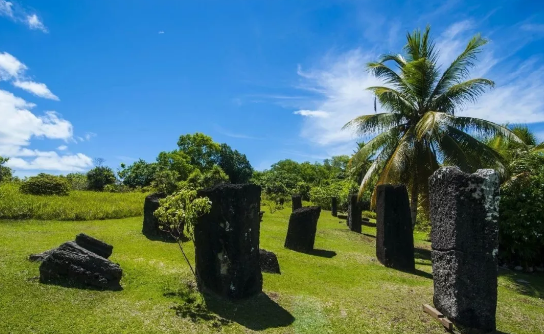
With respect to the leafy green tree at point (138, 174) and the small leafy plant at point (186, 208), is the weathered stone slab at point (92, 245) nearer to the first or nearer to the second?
the small leafy plant at point (186, 208)

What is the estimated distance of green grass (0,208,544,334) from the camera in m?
6.98

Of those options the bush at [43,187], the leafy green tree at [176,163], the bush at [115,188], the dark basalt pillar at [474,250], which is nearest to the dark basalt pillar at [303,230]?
the dark basalt pillar at [474,250]

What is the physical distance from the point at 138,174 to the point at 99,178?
295 inches

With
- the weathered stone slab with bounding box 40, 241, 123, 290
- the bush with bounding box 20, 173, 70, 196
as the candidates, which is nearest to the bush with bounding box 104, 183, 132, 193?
the bush with bounding box 20, 173, 70, 196

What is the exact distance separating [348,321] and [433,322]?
1933 mm

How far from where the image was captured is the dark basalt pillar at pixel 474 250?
7.76m

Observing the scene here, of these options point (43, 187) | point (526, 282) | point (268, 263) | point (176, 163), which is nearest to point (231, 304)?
point (268, 263)

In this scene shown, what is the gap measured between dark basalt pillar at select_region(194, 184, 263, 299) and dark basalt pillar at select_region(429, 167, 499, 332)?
447 centimetres

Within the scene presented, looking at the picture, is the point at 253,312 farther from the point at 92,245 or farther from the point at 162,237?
the point at 162,237

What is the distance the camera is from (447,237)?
26.8 ft

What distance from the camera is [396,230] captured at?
44.6ft

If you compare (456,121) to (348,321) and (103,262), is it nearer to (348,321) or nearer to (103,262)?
(348,321)

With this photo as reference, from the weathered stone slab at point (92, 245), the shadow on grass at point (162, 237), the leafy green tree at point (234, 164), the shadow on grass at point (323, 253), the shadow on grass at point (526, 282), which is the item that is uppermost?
the leafy green tree at point (234, 164)

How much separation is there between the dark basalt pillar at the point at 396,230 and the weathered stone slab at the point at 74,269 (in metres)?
9.37
